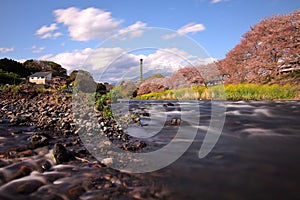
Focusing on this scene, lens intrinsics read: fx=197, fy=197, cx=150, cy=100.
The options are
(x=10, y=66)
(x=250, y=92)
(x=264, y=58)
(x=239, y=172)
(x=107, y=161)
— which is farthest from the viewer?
(x=10, y=66)

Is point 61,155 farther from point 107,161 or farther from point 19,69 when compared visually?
point 19,69

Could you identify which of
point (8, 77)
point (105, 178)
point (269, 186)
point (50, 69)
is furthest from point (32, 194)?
point (50, 69)

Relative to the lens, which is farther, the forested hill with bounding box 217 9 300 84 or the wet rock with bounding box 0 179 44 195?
the forested hill with bounding box 217 9 300 84

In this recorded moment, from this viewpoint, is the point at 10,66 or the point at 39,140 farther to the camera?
the point at 10,66

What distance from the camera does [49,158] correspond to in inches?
102

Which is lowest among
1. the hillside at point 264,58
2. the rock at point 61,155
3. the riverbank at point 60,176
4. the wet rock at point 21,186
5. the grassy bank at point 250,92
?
the wet rock at point 21,186

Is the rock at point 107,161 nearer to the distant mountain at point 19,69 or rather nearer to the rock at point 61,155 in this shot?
the rock at point 61,155

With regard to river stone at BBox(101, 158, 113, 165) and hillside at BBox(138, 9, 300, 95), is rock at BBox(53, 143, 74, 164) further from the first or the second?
hillside at BBox(138, 9, 300, 95)

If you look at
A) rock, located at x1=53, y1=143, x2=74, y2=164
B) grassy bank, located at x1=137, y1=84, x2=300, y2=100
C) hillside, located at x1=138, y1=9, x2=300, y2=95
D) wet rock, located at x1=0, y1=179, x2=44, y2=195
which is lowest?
wet rock, located at x1=0, y1=179, x2=44, y2=195

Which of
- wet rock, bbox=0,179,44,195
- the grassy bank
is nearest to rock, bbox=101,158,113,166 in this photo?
wet rock, bbox=0,179,44,195

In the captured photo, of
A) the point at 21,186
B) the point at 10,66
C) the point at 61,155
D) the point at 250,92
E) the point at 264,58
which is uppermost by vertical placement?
the point at 10,66

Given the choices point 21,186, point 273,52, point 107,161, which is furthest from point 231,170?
point 273,52

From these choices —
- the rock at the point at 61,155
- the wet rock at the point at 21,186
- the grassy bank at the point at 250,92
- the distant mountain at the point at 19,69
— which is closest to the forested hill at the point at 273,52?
the grassy bank at the point at 250,92

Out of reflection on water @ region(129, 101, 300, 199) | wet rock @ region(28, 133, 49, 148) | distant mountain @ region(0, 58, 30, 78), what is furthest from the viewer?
distant mountain @ region(0, 58, 30, 78)
